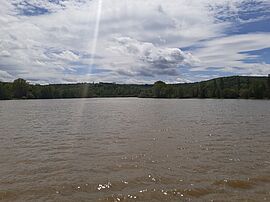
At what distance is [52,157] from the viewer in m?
19.5

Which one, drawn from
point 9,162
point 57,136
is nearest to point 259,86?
point 57,136

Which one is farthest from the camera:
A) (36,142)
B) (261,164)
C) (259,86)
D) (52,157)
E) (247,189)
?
(259,86)

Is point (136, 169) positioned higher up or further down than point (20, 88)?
further down

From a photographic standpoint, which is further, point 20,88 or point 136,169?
point 20,88

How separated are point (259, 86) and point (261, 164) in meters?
150

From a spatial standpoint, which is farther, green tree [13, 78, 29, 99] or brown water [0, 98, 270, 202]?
green tree [13, 78, 29, 99]

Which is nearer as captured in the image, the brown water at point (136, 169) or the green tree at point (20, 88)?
the brown water at point (136, 169)

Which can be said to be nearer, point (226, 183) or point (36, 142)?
point (226, 183)

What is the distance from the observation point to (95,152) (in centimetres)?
2102

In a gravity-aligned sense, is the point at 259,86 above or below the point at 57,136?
above

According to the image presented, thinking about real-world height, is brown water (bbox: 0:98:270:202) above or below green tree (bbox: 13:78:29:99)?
below

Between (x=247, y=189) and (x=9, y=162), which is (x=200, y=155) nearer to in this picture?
(x=247, y=189)

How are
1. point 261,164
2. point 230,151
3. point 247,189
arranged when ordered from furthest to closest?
point 230,151, point 261,164, point 247,189

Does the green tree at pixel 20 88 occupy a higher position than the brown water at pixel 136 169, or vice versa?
the green tree at pixel 20 88
